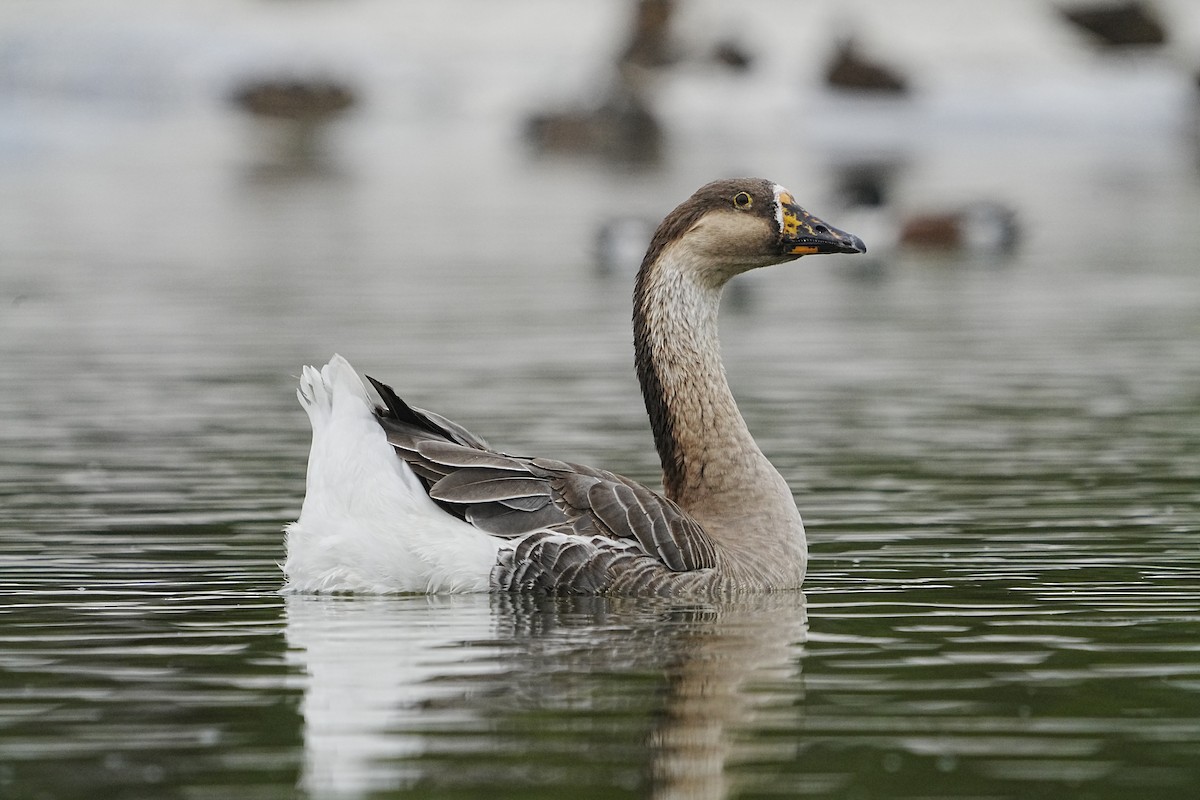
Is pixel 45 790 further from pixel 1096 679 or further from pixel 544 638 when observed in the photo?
pixel 1096 679

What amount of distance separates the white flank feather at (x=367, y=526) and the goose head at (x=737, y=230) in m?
1.81

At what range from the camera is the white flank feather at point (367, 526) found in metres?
9.16

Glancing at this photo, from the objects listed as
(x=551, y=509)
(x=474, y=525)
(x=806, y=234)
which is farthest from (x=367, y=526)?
(x=806, y=234)

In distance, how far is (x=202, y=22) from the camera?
247 feet

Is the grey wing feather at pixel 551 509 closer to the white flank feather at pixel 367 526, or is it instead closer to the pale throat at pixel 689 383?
the white flank feather at pixel 367 526

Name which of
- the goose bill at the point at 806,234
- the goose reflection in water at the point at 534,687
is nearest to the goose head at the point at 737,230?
the goose bill at the point at 806,234

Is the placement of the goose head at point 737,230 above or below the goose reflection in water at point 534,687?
above

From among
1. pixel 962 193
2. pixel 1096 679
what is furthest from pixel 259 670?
pixel 962 193

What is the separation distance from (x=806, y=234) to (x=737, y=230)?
339 millimetres

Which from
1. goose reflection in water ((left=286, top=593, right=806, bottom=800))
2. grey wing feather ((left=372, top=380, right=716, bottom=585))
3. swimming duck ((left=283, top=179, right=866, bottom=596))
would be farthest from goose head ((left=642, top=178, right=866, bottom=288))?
goose reflection in water ((left=286, top=593, right=806, bottom=800))

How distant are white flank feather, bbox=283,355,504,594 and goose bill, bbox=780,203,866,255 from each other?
218 cm

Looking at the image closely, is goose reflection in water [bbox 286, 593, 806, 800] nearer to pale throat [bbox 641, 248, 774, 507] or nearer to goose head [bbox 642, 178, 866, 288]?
pale throat [bbox 641, 248, 774, 507]

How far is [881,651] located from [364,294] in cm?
1709

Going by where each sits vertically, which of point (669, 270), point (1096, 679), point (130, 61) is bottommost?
point (1096, 679)
